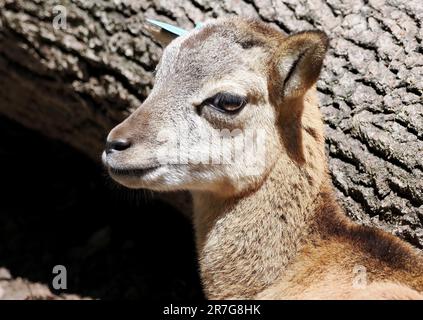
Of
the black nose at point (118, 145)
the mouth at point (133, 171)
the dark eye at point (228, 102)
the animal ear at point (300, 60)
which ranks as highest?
the animal ear at point (300, 60)

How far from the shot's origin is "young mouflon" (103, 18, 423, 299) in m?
3.68

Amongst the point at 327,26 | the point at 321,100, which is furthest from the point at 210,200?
the point at 327,26

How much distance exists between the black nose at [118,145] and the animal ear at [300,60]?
88cm

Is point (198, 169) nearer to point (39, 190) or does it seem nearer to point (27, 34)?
point (27, 34)

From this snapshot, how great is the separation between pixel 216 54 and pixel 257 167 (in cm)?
66

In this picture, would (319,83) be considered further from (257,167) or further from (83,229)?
(83,229)

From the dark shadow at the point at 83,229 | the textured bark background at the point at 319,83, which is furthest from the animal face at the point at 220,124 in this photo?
the dark shadow at the point at 83,229

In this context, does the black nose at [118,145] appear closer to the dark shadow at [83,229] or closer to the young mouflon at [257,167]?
the young mouflon at [257,167]

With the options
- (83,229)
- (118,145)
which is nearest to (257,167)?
(118,145)

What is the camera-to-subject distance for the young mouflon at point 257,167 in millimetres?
3682

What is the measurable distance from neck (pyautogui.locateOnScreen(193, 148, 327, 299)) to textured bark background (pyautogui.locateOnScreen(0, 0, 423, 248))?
26.1 inches

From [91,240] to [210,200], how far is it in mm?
2500

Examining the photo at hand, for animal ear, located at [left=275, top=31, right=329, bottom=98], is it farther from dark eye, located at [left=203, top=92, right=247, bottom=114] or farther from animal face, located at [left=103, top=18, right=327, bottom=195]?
dark eye, located at [left=203, top=92, right=247, bottom=114]

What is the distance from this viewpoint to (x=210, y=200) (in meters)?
3.96
